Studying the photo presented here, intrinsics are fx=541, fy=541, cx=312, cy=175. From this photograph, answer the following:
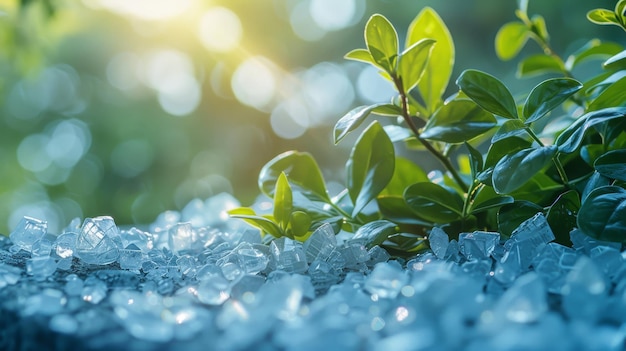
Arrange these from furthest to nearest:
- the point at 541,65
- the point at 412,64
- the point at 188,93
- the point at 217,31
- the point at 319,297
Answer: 1. the point at 188,93
2. the point at 217,31
3. the point at 541,65
4. the point at 412,64
5. the point at 319,297

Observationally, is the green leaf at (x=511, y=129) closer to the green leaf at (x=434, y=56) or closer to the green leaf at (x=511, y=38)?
the green leaf at (x=434, y=56)

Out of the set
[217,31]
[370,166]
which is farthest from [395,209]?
[217,31]

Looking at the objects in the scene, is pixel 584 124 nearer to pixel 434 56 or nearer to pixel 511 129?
pixel 511 129

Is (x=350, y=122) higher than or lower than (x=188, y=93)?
higher

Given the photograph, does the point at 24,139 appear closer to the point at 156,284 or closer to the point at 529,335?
the point at 156,284

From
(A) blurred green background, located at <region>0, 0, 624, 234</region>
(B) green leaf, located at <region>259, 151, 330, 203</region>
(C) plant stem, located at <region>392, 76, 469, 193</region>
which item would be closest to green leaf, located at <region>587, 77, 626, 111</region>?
(C) plant stem, located at <region>392, 76, 469, 193</region>

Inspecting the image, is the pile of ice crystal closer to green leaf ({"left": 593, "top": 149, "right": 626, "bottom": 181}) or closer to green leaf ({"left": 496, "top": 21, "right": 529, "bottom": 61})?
green leaf ({"left": 593, "top": 149, "right": 626, "bottom": 181})

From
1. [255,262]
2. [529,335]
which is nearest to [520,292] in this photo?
[529,335]

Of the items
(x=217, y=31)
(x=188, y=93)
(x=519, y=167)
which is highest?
(x=217, y=31)
